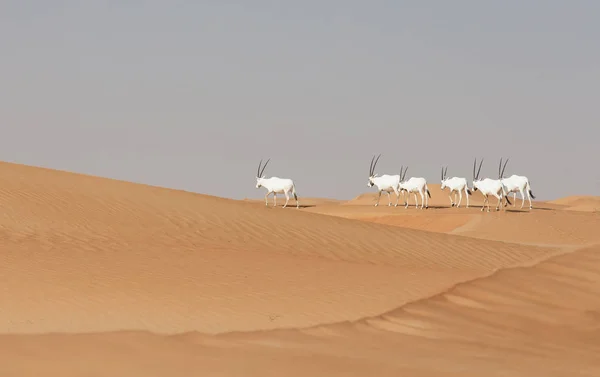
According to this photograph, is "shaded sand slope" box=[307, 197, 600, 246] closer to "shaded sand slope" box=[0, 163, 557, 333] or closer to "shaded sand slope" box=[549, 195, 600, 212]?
"shaded sand slope" box=[0, 163, 557, 333]

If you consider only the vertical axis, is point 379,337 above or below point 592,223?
below

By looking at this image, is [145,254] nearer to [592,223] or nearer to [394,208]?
[592,223]

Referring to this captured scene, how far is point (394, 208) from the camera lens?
38031mm

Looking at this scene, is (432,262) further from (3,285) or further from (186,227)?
(3,285)

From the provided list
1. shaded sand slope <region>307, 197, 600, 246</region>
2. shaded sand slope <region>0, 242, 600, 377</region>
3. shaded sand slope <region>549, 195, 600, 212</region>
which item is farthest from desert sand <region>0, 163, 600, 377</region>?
shaded sand slope <region>549, 195, 600, 212</region>

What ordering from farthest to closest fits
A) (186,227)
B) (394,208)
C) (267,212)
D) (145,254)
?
1. (394,208)
2. (267,212)
3. (186,227)
4. (145,254)

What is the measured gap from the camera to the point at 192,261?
13383 millimetres

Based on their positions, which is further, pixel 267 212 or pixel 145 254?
pixel 267 212

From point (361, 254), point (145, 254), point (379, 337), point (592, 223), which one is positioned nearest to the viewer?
point (379, 337)

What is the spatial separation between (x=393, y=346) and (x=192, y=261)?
16.0 feet

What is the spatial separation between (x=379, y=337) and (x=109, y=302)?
3.12m

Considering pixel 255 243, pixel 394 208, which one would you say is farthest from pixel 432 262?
pixel 394 208

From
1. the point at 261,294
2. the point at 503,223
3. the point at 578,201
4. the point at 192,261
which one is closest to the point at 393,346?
the point at 261,294

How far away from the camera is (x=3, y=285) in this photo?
407 inches
